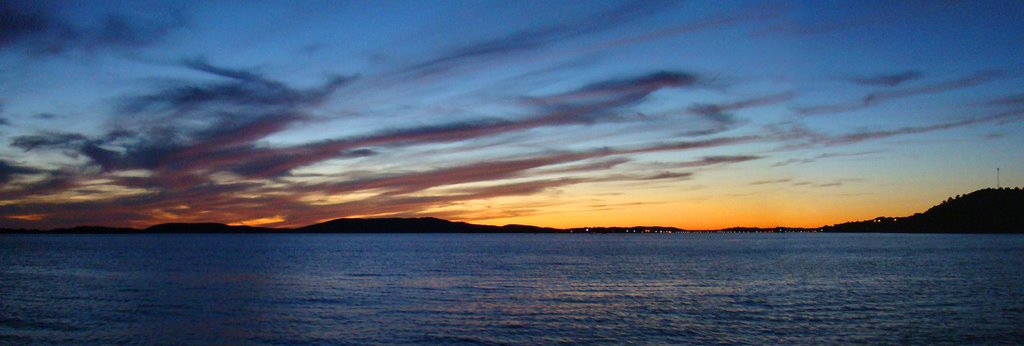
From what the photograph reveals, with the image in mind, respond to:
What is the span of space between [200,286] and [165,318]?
23024 millimetres

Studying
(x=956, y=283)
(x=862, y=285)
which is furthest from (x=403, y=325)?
(x=956, y=283)

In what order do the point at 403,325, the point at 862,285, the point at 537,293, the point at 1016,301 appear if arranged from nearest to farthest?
the point at 403,325, the point at 1016,301, the point at 537,293, the point at 862,285

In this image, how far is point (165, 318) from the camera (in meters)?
43.4

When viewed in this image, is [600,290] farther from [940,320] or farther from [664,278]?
[940,320]

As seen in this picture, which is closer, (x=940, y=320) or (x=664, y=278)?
(x=940, y=320)

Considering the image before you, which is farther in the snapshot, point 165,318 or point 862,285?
point 862,285

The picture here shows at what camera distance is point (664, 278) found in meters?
70.9

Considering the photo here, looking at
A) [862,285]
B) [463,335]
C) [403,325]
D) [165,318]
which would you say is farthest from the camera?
[862,285]

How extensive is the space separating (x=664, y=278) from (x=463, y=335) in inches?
1538

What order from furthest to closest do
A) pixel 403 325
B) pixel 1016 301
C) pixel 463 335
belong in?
pixel 1016 301 < pixel 403 325 < pixel 463 335

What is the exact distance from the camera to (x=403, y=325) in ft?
130

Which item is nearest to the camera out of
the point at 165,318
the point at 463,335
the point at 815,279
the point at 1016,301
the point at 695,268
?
the point at 463,335

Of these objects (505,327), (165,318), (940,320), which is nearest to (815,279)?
(940,320)

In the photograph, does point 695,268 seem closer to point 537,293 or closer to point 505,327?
point 537,293
